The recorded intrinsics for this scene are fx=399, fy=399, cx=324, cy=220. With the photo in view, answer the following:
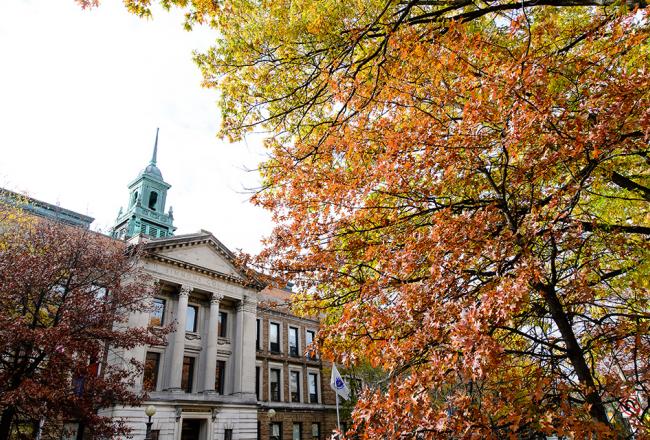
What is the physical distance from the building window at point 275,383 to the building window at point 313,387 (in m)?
3.10

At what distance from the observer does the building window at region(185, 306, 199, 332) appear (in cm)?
2827

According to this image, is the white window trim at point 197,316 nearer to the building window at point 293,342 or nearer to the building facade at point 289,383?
the building facade at point 289,383

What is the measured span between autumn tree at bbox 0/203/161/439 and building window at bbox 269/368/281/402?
56.0 ft

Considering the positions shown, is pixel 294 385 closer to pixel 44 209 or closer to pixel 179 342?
pixel 179 342

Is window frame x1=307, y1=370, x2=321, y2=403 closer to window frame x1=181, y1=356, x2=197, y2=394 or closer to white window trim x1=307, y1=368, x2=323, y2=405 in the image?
white window trim x1=307, y1=368, x2=323, y2=405

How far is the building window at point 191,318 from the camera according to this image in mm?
28266

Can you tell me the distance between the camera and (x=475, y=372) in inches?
142

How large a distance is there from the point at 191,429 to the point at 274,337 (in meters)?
9.51

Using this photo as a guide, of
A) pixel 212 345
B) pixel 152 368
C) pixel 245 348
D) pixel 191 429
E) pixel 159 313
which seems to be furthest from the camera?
pixel 245 348

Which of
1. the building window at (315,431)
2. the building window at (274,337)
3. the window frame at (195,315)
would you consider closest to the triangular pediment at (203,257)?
the window frame at (195,315)

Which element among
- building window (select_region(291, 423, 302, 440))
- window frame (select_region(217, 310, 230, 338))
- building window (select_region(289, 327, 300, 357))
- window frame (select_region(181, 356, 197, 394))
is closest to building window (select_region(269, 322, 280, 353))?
building window (select_region(289, 327, 300, 357))

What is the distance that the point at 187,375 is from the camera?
88.3 feet

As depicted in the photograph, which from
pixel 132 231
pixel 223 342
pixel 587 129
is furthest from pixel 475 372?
pixel 132 231

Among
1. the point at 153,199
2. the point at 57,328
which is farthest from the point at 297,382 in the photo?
the point at 153,199
